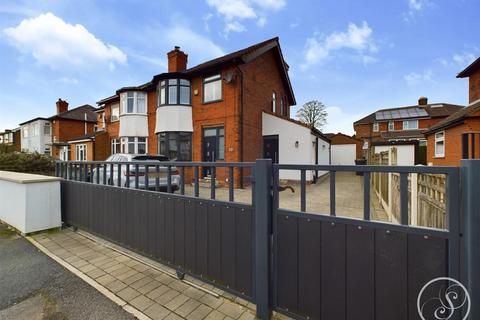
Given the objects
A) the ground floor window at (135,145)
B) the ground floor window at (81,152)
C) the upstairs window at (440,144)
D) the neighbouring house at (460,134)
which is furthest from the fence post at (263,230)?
the ground floor window at (81,152)

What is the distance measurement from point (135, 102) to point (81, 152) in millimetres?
10187

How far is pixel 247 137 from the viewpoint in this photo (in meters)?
12.8

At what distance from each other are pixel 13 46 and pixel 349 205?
1713cm

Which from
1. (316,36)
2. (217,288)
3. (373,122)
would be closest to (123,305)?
(217,288)

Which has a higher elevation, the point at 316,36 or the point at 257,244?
the point at 316,36

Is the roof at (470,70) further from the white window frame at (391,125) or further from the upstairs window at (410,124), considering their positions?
the white window frame at (391,125)

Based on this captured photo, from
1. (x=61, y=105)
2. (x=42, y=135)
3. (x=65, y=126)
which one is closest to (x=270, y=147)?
(x=65, y=126)

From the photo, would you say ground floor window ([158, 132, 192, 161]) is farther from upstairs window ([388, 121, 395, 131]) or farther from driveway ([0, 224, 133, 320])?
upstairs window ([388, 121, 395, 131])

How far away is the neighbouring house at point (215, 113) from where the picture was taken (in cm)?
1231

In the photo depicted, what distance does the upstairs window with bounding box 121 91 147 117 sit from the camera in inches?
647

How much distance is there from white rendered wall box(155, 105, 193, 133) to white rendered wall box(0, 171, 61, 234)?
29.0 ft

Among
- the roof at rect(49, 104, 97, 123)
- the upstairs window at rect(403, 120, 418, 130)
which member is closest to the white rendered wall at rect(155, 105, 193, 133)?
the roof at rect(49, 104, 97, 123)

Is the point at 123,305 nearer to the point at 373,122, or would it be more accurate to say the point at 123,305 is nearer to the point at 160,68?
the point at 160,68
